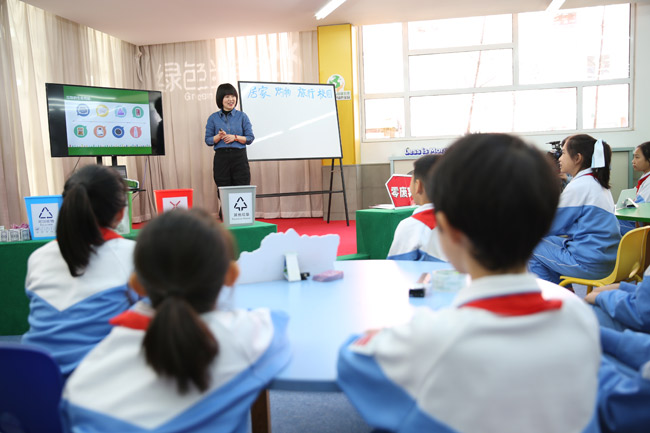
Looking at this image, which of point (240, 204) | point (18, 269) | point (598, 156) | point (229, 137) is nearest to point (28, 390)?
point (240, 204)

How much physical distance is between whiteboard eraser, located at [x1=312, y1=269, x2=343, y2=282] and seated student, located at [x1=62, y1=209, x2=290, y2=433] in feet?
A: 2.11

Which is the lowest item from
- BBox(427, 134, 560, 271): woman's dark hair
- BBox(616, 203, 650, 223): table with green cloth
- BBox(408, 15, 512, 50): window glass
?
BBox(616, 203, 650, 223): table with green cloth

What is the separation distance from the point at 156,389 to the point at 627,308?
126 cm

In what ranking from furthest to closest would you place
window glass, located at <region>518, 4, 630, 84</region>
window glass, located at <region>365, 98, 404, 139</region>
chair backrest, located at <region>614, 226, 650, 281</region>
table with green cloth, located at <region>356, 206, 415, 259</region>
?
window glass, located at <region>365, 98, 404, 139</region>, window glass, located at <region>518, 4, 630, 84</region>, table with green cloth, located at <region>356, 206, 415, 259</region>, chair backrest, located at <region>614, 226, 650, 281</region>

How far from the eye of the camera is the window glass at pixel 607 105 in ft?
21.1

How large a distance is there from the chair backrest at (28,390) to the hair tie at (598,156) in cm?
251

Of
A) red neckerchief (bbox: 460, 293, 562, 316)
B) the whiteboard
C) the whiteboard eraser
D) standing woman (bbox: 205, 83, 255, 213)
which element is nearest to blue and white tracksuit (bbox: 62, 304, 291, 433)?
red neckerchief (bbox: 460, 293, 562, 316)

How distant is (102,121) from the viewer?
4879 mm

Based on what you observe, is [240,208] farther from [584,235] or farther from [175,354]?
[175,354]

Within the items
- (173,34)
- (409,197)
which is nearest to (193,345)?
(409,197)

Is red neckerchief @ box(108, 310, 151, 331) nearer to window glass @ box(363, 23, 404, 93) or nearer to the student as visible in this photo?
the student

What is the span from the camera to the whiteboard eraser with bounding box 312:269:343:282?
146cm

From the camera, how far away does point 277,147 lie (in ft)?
18.9

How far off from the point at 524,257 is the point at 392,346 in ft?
0.77
